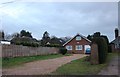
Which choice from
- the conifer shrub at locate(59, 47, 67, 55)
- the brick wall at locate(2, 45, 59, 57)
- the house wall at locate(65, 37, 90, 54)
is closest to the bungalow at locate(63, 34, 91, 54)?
the house wall at locate(65, 37, 90, 54)

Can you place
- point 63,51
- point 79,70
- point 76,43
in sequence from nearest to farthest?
point 79,70 → point 63,51 → point 76,43

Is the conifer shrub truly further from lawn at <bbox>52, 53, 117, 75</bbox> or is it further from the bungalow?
lawn at <bbox>52, 53, 117, 75</bbox>

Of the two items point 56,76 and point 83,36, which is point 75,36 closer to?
point 83,36

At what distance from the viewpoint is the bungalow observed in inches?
2699

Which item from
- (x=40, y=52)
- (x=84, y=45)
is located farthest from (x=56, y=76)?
(x=84, y=45)

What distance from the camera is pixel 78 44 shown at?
69.4 metres

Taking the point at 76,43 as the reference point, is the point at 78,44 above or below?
below

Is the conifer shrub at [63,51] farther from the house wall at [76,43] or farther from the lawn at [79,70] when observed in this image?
the lawn at [79,70]

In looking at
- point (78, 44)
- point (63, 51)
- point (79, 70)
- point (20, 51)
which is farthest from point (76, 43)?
point (79, 70)

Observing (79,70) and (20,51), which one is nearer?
(79,70)

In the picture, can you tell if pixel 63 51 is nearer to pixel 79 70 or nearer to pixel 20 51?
pixel 20 51

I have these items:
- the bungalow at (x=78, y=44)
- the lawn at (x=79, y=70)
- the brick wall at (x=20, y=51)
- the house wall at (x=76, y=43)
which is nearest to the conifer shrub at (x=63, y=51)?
the brick wall at (x=20, y=51)

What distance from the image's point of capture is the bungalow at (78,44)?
68.6 meters

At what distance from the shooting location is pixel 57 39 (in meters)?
101
